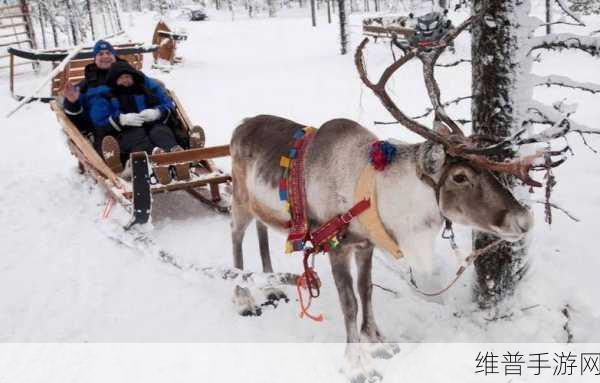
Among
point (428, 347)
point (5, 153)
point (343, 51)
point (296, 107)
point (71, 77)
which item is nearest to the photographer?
point (428, 347)

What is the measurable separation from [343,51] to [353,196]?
1792 cm

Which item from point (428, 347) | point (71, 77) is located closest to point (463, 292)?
point (428, 347)

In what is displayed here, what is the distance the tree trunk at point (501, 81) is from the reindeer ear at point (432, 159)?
24.6 inches

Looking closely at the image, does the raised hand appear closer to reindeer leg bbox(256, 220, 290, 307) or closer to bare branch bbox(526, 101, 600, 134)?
reindeer leg bbox(256, 220, 290, 307)

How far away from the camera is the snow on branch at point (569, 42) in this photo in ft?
10.1

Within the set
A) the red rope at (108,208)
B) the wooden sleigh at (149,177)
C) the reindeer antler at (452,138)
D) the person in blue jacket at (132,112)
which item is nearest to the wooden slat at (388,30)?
the person in blue jacket at (132,112)

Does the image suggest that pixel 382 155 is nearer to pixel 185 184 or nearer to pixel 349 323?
pixel 349 323

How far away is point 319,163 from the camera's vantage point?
327cm

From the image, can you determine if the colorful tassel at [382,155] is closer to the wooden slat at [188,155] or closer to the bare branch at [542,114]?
the bare branch at [542,114]

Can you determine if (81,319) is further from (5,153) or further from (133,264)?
(5,153)

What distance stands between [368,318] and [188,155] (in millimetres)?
2909

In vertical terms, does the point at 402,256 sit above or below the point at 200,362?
above

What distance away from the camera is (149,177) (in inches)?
203

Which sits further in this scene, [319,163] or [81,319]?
[81,319]
